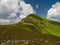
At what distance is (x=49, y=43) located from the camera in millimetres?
176875

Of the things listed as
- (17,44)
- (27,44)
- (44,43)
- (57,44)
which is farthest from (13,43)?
(57,44)

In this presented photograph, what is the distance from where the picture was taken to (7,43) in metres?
172

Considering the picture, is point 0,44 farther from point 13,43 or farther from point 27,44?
point 27,44

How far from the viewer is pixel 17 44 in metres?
171

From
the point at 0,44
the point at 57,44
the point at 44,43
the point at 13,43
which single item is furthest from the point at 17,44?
the point at 57,44

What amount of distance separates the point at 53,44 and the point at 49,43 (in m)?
9.17

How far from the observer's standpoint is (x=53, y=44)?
168250mm

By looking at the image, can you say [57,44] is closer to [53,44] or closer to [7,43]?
[53,44]

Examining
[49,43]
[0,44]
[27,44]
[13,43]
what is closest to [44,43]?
[49,43]

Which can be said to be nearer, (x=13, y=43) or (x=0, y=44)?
(x=0, y=44)

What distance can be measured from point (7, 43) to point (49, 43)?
4553 centimetres

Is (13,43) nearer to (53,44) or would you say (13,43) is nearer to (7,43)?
(7,43)

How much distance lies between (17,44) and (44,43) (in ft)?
96.7

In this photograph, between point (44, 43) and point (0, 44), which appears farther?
point (44, 43)
